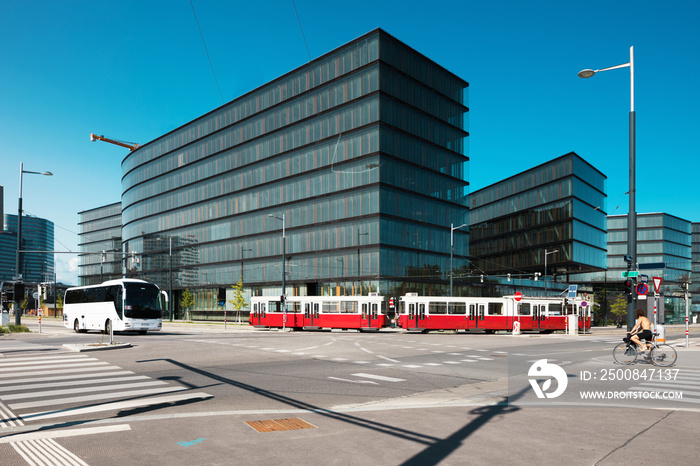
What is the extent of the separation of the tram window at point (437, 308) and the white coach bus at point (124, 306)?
63.0ft

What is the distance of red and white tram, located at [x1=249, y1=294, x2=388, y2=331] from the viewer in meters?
43.8


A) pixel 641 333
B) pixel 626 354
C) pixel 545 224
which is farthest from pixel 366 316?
pixel 545 224

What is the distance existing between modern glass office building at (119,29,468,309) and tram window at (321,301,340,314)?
14253 millimetres

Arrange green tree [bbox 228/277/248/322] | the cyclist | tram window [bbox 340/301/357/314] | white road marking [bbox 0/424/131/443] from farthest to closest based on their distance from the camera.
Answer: green tree [bbox 228/277/248/322], tram window [bbox 340/301/357/314], the cyclist, white road marking [bbox 0/424/131/443]

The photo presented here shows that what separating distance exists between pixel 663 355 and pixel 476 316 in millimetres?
27433

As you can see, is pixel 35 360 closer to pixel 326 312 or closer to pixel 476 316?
pixel 326 312

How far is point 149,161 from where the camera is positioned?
100125 mm

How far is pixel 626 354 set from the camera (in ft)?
53.0

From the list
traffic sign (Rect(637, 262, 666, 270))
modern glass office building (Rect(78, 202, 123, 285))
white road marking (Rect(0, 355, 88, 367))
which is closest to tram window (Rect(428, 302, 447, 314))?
traffic sign (Rect(637, 262, 666, 270))

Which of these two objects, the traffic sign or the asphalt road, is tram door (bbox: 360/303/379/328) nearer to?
the traffic sign

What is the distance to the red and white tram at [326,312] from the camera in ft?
144

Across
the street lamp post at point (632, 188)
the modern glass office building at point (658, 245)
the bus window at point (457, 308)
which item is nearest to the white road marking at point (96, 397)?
the street lamp post at point (632, 188)

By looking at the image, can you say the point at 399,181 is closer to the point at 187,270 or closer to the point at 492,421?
the point at 187,270

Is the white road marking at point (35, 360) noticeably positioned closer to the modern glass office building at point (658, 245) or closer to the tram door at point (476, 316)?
the tram door at point (476, 316)
